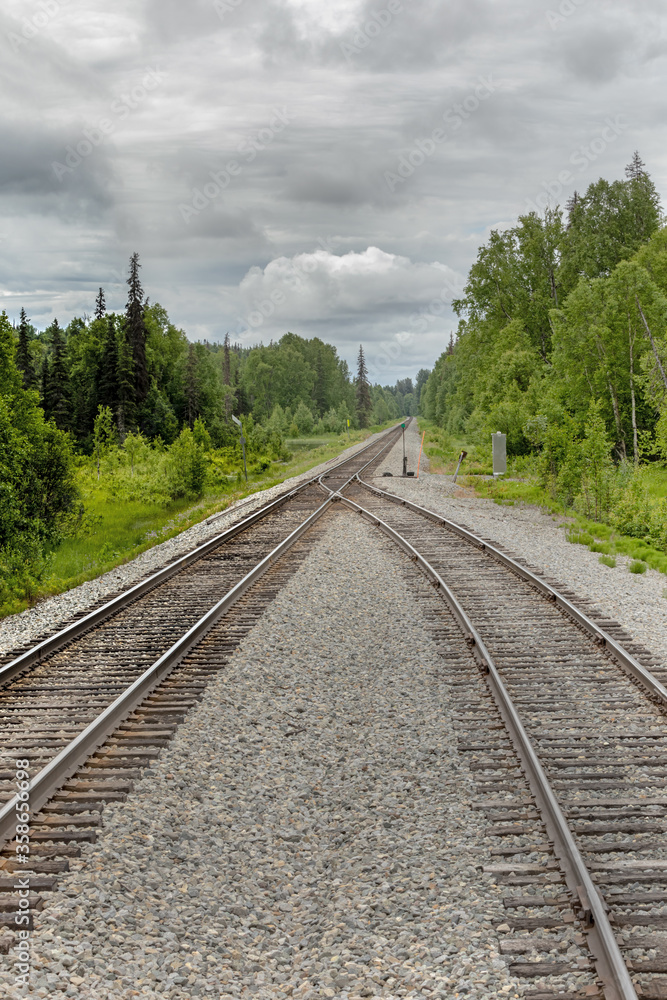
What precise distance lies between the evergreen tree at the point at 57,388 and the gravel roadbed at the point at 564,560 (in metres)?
33.0

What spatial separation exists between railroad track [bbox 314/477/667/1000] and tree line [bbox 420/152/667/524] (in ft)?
37.2

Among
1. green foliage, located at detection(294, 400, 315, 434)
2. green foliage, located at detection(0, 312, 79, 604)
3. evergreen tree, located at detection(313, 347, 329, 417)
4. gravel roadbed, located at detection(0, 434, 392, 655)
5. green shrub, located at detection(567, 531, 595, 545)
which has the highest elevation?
evergreen tree, located at detection(313, 347, 329, 417)

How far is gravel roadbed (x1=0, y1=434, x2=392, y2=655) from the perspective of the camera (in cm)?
1022

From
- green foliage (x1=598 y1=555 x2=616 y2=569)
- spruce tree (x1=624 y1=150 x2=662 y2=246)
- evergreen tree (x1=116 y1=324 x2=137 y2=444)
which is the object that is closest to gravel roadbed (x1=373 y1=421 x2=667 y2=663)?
green foliage (x1=598 y1=555 x2=616 y2=569)

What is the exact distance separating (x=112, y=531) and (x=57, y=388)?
34343 mm

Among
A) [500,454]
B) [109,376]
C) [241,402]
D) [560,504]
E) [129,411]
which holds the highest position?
[241,402]

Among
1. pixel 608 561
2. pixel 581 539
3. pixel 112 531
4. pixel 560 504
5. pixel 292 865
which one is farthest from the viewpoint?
pixel 560 504

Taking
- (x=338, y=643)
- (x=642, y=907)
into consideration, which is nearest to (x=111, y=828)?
(x=642, y=907)

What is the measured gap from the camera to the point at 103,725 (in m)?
6.61

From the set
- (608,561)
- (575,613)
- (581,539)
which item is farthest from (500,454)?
(575,613)

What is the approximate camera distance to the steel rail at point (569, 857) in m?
3.57

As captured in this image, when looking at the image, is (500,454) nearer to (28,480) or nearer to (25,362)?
(28,480)

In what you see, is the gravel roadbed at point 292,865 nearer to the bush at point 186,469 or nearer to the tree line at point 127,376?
the bush at point 186,469

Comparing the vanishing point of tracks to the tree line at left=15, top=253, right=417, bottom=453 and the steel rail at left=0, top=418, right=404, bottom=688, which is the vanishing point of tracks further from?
the tree line at left=15, top=253, right=417, bottom=453
